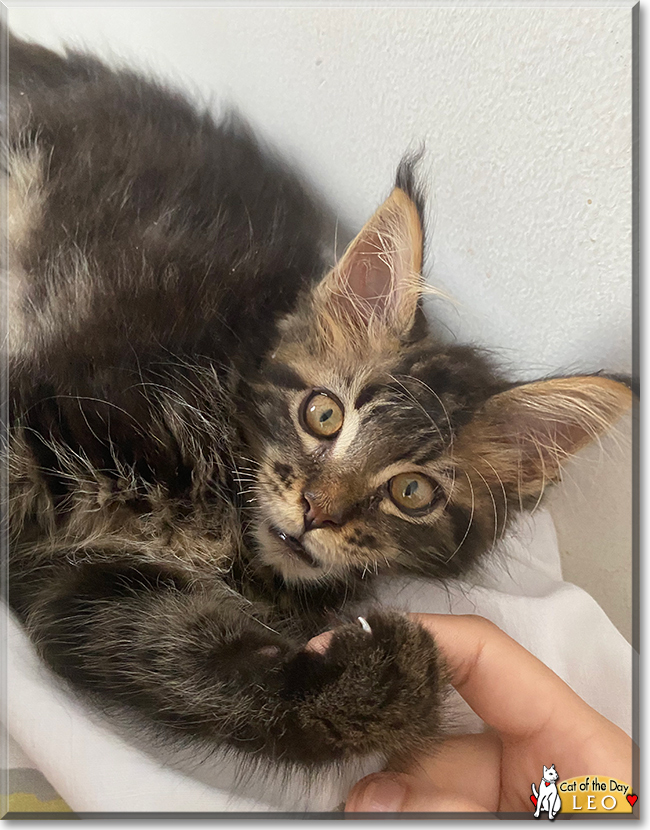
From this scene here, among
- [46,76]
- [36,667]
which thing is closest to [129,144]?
[46,76]

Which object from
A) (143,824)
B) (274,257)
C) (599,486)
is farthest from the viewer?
(274,257)

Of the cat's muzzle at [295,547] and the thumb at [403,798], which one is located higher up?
the cat's muzzle at [295,547]

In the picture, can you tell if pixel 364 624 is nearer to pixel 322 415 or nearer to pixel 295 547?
pixel 295 547

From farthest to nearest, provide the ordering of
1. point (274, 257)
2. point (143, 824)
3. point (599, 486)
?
1. point (274, 257)
2. point (599, 486)
3. point (143, 824)

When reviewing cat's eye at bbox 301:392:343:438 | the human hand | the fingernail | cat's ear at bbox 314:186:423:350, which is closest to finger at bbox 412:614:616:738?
the human hand

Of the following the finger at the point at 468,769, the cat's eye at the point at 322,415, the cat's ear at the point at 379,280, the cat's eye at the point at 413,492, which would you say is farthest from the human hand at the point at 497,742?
the cat's ear at the point at 379,280

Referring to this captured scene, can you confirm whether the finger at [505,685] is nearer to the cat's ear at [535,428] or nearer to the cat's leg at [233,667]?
the cat's leg at [233,667]

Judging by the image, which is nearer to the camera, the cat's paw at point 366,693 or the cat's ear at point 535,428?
the cat's paw at point 366,693

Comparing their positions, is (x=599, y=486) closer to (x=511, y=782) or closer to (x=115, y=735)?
(x=511, y=782)
